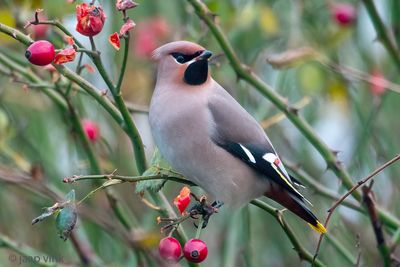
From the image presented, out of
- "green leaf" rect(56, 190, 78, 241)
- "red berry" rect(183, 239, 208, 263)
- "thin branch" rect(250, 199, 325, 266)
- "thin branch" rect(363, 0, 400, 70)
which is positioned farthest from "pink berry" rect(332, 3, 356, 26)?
"green leaf" rect(56, 190, 78, 241)

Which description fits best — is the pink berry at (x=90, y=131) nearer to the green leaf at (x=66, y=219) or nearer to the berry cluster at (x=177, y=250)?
the berry cluster at (x=177, y=250)

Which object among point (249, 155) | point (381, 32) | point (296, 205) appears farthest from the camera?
point (381, 32)

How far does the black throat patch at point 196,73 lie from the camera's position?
9.86ft

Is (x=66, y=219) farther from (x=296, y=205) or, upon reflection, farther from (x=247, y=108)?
(x=247, y=108)

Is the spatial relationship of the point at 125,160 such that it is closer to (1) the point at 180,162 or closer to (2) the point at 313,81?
(2) the point at 313,81

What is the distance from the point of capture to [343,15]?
13.7ft

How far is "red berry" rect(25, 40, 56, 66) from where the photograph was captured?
217cm

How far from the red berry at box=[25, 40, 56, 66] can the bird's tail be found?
944mm

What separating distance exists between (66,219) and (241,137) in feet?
3.44

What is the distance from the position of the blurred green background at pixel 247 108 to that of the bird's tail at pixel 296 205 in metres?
0.60

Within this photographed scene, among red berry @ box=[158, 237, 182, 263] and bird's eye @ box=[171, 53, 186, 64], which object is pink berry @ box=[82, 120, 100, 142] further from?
red berry @ box=[158, 237, 182, 263]

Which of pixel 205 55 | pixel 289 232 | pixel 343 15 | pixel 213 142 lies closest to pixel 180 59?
pixel 205 55

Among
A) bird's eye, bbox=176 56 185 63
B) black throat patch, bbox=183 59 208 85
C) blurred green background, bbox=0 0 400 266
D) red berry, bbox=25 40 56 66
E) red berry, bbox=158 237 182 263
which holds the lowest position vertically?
blurred green background, bbox=0 0 400 266

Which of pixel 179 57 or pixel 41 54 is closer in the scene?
pixel 41 54
